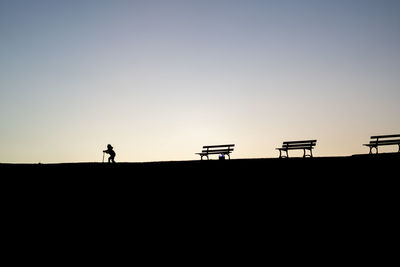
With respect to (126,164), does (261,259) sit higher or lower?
lower

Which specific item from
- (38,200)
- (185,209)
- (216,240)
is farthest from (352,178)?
(38,200)

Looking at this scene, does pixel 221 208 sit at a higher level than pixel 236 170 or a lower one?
lower

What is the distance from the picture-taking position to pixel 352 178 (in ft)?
22.3

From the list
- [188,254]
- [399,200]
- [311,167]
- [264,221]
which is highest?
[311,167]

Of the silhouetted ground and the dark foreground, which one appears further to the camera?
the dark foreground

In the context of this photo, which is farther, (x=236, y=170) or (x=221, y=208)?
(x=236, y=170)

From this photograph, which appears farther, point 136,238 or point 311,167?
point 311,167

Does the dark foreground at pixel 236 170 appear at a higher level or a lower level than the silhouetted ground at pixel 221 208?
higher

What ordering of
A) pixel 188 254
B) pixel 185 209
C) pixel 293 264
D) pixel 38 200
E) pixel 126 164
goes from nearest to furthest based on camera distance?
pixel 293 264 → pixel 188 254 → pixel 185 209 → pixel 38 200 → pixel 126 164

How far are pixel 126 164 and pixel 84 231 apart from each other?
9.40 feet

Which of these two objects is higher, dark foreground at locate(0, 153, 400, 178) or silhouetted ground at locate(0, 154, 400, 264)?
dark foreground at locate(0, 153, 400, 178)

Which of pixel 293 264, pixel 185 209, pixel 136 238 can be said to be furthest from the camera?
pixel 185 209

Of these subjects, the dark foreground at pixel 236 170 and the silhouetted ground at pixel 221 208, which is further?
the dark foreground at pixel 236 170

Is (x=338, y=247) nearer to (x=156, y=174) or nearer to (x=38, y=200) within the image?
(x=156, y=174)
